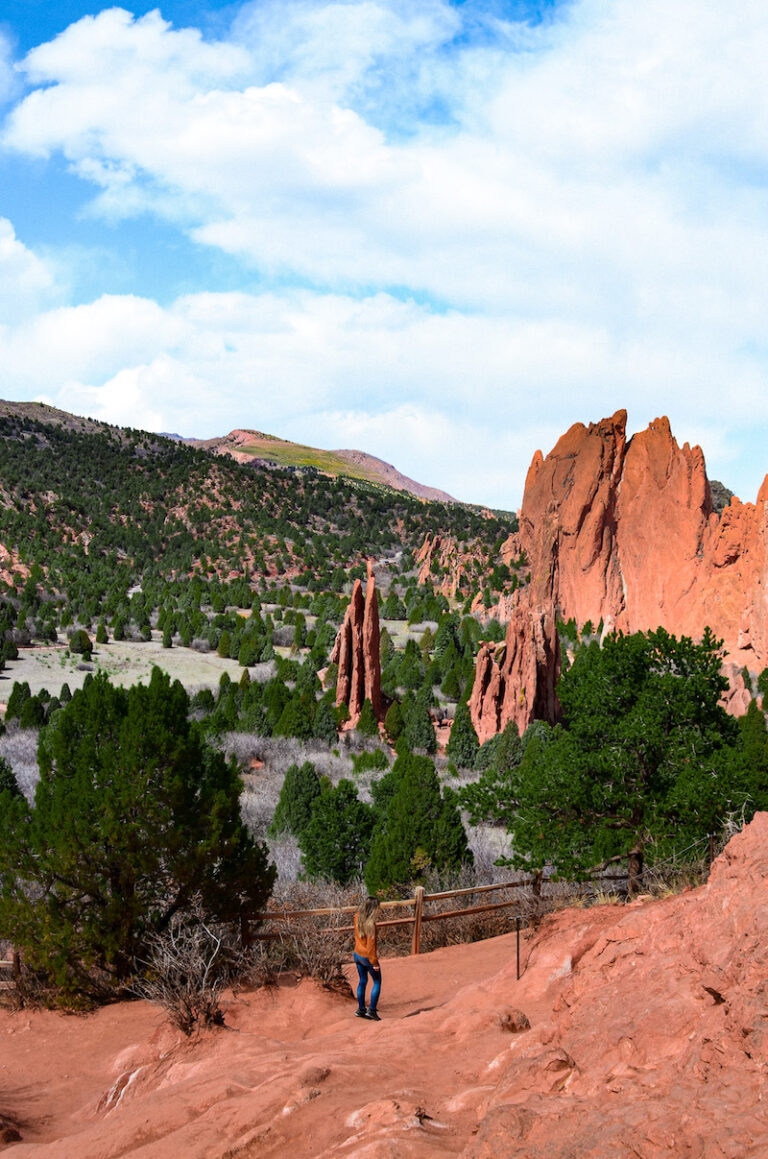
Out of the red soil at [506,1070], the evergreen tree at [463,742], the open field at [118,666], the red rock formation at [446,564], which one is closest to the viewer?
the red soil at [506,1070]

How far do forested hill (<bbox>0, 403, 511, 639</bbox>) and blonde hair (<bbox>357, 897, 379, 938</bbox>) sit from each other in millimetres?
56567

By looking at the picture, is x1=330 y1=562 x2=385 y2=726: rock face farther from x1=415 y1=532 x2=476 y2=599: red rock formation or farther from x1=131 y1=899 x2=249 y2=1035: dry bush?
x1=415 y1=532 x2=476 y2=599: red rock formation

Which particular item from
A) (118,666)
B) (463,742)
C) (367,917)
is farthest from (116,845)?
(118,666)

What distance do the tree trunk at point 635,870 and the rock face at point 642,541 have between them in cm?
4042

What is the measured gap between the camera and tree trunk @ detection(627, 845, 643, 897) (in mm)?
12938

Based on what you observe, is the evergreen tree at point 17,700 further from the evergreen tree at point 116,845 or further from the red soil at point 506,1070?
the red soil at point 506,1070

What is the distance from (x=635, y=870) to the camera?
13.6 meters

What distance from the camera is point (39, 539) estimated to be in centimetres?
8175

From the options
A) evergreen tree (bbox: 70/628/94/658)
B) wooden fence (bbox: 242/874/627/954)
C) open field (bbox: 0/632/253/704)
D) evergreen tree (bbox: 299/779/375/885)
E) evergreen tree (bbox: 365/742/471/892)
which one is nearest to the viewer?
wooden fence (bbox: 242/874/627/954)

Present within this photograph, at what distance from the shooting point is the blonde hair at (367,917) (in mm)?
8648

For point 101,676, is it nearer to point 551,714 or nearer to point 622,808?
point 622,808

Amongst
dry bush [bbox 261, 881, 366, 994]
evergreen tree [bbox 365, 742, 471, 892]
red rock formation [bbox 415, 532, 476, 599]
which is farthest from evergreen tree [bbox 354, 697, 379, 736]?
red rock formation [bbox 415, 532, 476, 599]

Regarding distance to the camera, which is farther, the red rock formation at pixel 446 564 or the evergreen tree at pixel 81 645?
the red rock formation at pixel 446 564

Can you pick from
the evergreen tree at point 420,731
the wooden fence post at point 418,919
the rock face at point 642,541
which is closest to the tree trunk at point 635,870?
the wooden fence post at point 418,919
